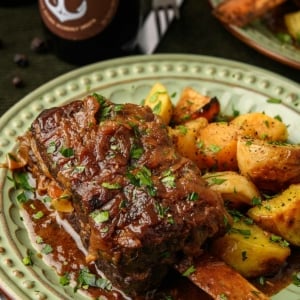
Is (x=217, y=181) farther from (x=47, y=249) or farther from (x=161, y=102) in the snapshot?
(x=47, y=249)

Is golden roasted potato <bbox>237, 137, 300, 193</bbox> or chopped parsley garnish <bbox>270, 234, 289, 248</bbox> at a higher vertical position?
golden roasted potato <bbox>237, 137, 300, 193</bbox>

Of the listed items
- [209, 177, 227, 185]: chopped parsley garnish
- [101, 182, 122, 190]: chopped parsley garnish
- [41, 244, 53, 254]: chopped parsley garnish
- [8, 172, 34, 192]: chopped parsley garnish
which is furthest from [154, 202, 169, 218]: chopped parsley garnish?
[8, 172, 34, 192]: chopped parsley garnish

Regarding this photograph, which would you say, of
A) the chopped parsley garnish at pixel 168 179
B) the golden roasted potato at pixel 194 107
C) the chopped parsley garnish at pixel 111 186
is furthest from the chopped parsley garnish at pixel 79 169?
the golden roasted potato at pixel 194 107

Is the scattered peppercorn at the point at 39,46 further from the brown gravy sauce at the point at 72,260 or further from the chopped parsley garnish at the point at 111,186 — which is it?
the chopped parsley garnish at the point at 111,186

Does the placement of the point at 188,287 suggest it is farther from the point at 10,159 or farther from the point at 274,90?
the point at 274,90

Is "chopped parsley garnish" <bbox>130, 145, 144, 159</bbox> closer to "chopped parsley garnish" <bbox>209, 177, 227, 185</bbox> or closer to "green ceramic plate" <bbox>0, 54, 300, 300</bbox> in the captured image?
"chopped parsley garnish" <bbox>209, 177, 227, 185</bbox>

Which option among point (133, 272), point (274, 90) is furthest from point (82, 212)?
point (274, 90)
